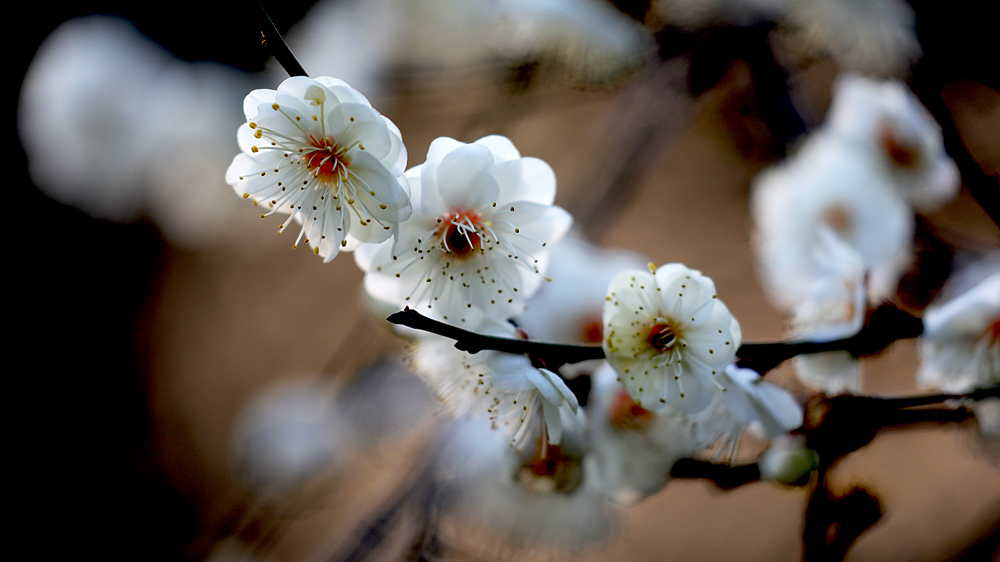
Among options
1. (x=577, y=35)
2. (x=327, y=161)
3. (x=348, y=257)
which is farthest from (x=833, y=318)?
(x=348, y=257)

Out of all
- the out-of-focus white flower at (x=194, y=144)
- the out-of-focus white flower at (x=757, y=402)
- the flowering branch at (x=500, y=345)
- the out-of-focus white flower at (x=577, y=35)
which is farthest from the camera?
the out-of-focus white flower at (x=194, y=144)

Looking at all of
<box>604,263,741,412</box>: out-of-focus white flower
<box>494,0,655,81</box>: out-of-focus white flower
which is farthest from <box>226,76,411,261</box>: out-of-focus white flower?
<box>494,0,655,81</box>: out-of-focus white flower

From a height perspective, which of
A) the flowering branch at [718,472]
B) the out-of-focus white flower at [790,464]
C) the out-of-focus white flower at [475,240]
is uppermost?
the out-of-focus white flower at [475,240]

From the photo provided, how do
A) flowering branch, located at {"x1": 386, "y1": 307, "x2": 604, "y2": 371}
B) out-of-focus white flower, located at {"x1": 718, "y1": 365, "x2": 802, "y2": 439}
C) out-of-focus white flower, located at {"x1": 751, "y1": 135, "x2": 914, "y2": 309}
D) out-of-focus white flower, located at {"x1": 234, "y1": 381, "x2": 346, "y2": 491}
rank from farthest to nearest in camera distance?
out-of-focus white flower, located at {"x1": 234, "y1": 381, "x2": 346, "y2": 491} < out-of-focus white flower, located at {"x1": 751, "y1": 135, "x2": 914, "y2": 309} < out-of-focus white flower, located at {"x1": 718, "y1": 365, "x2": 802, "y2": 439} < flowering branch, located at {"x1": 386, "y1": 307, "x2": 604, "y2": 371}

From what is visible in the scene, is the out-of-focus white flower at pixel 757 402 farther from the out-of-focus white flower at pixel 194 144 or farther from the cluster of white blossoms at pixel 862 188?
the out-of-focus white flower at pixel 194 144

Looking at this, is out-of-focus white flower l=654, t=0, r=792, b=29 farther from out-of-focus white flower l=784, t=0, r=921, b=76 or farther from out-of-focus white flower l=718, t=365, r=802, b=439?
out-of-focus white flower l=718, t=365, r=802, b=439

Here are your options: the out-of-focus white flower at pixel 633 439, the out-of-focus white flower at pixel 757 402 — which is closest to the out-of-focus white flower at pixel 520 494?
the out-of-focus white flower at pixel 633 439
